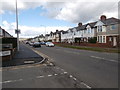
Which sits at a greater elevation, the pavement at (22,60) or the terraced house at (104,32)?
the terraced house at (104,32)

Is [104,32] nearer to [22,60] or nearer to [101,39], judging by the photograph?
[101,39]

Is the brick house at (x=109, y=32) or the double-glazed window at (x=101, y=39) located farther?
the double-glazed window at (x=101, y=39)

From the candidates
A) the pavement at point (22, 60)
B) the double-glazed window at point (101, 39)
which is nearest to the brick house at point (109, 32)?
the double-glazed window at point (101, 39)

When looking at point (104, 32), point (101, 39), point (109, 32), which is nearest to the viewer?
point (109, 32)

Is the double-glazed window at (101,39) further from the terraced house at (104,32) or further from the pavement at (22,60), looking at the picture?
the pavement at (22,60)

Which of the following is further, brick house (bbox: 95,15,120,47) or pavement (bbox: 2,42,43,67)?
brick house (bbox: 95,15,120,47)

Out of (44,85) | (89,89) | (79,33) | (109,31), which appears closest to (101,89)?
(89,89)

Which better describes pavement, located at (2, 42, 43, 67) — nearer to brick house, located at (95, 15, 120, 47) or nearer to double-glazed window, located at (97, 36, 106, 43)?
brick house, located at (95, 15, 120, 47)

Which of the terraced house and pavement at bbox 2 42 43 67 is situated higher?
the terraced house

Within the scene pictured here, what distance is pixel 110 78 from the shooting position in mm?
7652

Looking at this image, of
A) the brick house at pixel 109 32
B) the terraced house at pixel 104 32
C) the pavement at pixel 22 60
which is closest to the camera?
the pavement at pixel 22 60

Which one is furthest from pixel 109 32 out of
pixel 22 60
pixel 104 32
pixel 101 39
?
pixel 22 60

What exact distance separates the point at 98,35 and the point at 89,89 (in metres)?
41.9

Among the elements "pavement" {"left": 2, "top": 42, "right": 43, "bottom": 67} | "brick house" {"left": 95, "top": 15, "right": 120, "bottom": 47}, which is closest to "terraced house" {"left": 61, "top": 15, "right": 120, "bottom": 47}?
"brick house" {"left": 95, "top": 15, "right": 120, "bottom": 47}
